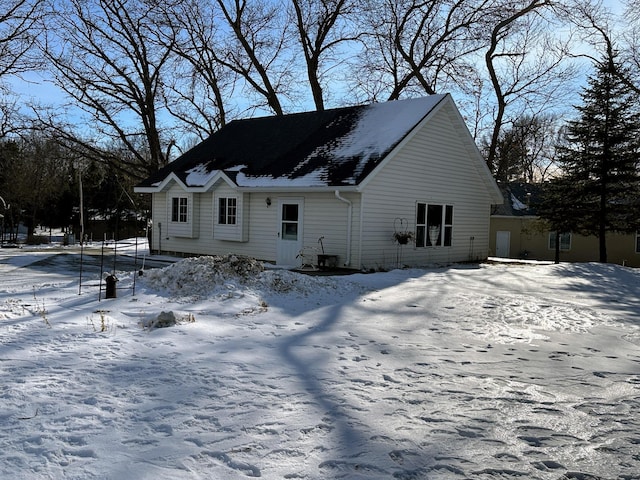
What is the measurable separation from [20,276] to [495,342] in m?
10.5

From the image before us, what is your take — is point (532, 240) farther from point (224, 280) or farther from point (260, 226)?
point (224, 280)

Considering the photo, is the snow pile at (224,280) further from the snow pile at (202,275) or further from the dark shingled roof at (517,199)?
the dark shingled roof at (517,199)

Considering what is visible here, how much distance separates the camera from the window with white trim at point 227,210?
18.0 meters

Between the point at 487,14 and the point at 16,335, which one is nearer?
the point at 16,335

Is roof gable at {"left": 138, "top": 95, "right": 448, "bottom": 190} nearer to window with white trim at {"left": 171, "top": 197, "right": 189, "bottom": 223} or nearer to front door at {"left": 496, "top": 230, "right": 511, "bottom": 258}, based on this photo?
window with white trim at {"left": 171, "top": 197, "right": 189, "bottom": 223}

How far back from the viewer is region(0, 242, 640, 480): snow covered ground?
11.3ft

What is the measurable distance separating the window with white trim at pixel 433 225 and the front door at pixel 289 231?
3.92 metres

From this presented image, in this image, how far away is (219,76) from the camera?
30.3 meters

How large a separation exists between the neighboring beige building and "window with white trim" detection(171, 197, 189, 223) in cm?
1741

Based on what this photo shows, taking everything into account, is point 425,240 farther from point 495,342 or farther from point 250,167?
point 495,342

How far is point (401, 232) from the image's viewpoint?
54.4 feet

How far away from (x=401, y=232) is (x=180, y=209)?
838 centimetres

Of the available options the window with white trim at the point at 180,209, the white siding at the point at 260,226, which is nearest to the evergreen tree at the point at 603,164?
the white siding at the point at 260,226

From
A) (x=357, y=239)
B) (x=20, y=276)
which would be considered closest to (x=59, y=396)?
(x=20, y=276)
